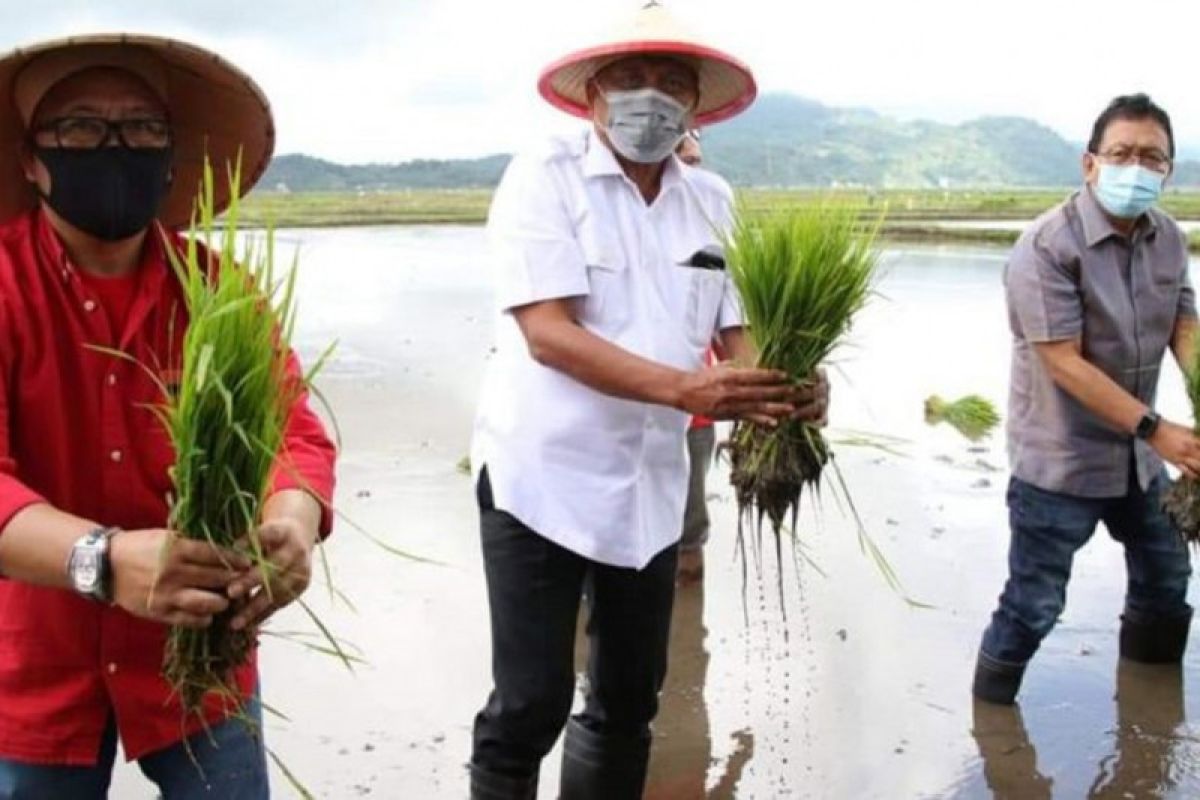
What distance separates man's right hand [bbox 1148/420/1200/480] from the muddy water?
947mm

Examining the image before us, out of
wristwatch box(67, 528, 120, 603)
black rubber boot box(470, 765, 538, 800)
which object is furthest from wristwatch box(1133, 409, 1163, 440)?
wristwatch box(67, 528, 120, 603)

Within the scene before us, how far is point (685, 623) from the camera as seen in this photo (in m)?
5.18

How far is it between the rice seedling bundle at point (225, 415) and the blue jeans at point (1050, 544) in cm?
287

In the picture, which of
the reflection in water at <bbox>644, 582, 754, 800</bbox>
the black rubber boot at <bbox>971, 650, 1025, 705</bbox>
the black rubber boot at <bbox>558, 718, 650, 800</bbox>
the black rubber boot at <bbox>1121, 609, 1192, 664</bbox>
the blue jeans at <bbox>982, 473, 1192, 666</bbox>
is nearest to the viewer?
the black rubber boot at <bbox>558, 718, 650, 800</bbox>

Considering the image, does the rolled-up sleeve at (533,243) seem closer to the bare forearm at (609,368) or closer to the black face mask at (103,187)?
the bare forearm at (609,368)

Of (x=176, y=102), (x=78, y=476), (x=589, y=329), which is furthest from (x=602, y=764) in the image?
(x=176, y=102)

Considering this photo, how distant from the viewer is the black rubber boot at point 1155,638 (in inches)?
182

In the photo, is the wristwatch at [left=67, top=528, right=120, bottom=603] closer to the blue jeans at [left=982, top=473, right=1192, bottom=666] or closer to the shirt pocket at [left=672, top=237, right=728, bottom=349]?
the shirt pocket at [left=672, top=237, right=728, bottom=349]

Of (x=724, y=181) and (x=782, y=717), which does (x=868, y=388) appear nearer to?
(x=782, y=717)

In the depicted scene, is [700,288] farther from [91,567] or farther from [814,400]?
[91,567]

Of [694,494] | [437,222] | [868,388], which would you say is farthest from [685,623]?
[437,222]

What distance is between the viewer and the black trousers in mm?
2969

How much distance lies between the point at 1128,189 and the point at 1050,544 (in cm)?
115

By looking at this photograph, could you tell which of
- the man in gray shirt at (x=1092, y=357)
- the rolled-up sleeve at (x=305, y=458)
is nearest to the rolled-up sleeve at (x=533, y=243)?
the rolled-up sleeve at (x=305, y=458)
